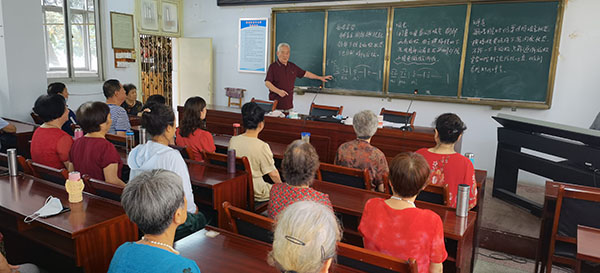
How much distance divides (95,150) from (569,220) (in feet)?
9.82

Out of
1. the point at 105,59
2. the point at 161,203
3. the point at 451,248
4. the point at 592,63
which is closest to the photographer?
the point at 161,203

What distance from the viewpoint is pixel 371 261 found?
1410 mm

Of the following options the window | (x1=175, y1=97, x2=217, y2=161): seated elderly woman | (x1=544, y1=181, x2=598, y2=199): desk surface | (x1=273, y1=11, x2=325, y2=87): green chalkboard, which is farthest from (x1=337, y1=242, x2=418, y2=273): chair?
the window

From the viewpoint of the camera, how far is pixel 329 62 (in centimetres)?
636

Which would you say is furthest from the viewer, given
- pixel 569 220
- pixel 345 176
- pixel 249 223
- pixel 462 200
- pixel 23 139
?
pixel 23 139

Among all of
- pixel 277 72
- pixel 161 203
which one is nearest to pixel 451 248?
pixel 161 203

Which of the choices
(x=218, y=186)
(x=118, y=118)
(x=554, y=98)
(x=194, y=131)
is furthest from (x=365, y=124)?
(x=554, y=98)

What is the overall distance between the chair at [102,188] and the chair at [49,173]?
0.49 feet

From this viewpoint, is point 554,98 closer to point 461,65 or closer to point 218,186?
point 461,65

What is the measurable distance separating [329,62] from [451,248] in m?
4.57

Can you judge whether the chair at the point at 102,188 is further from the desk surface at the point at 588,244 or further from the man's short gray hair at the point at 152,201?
the desk surface at the point at 588,244

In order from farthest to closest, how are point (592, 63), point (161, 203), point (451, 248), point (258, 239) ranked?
point (592, 63) → point (451, 248) → point (258, 239) → point (161, 203)

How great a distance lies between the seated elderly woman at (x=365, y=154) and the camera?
2.83 m

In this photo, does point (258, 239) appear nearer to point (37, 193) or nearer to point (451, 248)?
point (451, 248)
